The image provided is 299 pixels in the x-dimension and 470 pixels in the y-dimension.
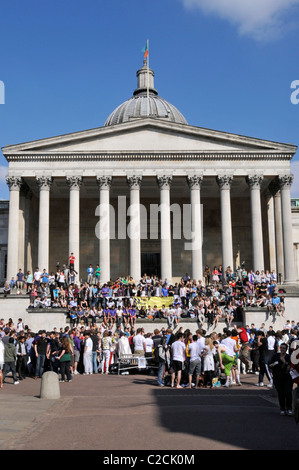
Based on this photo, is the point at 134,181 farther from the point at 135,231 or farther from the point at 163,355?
the point at 163,355

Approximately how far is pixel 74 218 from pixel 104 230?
2.55m

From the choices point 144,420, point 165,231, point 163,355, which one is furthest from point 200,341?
point 165,231

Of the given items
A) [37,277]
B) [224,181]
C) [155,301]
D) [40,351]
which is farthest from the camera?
[224,181]

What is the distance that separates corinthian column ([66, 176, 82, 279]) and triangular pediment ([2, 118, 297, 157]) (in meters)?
2.57

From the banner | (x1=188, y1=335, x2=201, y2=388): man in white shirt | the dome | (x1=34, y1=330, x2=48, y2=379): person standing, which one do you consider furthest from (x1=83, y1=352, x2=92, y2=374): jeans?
the dome

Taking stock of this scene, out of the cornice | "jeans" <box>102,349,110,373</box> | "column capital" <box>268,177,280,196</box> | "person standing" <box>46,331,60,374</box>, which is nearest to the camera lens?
"person standing" <box>46,331,60,374</box>

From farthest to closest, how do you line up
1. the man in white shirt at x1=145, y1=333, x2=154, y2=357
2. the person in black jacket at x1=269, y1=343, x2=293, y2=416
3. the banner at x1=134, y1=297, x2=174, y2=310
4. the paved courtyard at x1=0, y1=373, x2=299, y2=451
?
the banner at x1=134, y1=297, x2=174, y2=310
the man in white shirt at x1=145, y1=333, x2=154, y2=357
the person in black jacket at x1=269, y1=343, x2=293, y2=416
the paved courtyard at x1=0, y1=373, x2=299, y2=451

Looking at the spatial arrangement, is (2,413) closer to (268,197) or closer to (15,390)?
(15,390)

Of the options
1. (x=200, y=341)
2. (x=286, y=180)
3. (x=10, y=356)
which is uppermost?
(x=286, y=180)

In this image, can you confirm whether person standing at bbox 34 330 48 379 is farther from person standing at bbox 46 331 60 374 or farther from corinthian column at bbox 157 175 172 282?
corinthian column at bbox 157 175 172 282

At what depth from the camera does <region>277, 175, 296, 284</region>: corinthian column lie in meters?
41.1

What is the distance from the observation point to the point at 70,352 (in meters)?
20.7

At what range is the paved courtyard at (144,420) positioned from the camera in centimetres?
1005

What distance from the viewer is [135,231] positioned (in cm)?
4159
